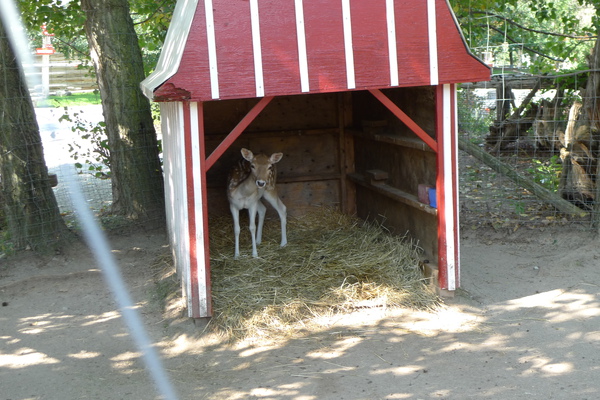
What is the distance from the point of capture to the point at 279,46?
19.1 ft

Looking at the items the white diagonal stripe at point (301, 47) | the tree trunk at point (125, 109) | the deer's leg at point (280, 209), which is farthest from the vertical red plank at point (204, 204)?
the tree trunk at point (125, 109)

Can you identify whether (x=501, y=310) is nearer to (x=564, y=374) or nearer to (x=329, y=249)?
(x=564, y=374)

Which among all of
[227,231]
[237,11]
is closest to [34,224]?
[227,231]

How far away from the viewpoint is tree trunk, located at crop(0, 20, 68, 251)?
25.1 ft

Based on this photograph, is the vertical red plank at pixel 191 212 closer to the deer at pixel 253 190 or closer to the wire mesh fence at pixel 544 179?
the deer at pixel 253 190

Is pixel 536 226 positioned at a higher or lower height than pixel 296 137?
lower

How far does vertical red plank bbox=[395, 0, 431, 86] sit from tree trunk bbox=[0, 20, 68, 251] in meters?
4.17

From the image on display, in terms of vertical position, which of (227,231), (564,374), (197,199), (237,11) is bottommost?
(564,374)

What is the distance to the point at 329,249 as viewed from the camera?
794 cm

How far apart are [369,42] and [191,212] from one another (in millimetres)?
2048

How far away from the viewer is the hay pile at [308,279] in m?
6.34

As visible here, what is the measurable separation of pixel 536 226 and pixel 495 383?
395 cm

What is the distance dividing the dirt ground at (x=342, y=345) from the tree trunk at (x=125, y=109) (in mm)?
1246

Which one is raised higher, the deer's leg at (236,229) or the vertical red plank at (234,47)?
the vertical red plank at (234,47)
